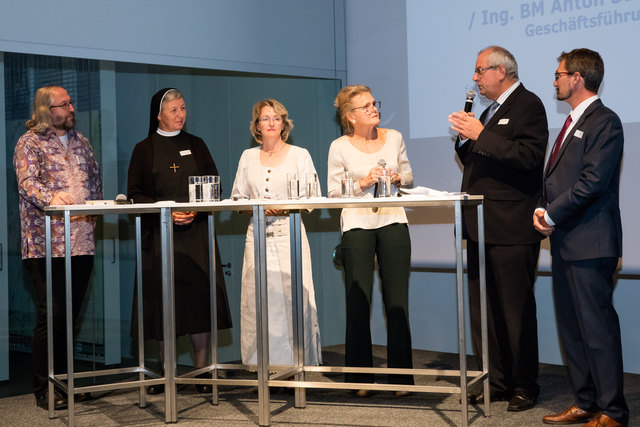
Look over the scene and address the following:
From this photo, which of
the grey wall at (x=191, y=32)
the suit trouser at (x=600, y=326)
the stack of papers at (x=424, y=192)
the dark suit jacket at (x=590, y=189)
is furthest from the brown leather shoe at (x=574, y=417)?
the grey wall at (x=191, y=32)

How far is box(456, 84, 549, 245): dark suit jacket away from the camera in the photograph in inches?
147

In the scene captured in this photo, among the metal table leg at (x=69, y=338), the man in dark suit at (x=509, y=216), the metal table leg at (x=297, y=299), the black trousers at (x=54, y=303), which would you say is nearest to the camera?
the metal table leg at (x=69, y=338)

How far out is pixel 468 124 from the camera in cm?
374

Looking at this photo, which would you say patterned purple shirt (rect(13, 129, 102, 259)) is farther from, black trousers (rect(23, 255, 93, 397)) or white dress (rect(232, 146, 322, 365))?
white dress (rect(232, 146, 322, 365))

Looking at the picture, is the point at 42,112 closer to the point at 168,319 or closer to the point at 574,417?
the point at 168,319

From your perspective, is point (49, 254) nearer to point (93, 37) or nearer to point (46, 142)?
point (46, 142)

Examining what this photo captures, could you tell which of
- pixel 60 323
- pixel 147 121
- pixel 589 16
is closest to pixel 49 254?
pixel 60 323

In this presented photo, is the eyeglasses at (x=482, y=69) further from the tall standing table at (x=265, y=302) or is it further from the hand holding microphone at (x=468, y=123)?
the tall standing table at (x=265, y=302)

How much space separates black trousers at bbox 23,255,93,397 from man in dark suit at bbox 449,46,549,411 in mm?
2099

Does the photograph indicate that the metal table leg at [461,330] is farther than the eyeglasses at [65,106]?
No

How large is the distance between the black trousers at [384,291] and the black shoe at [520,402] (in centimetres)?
60

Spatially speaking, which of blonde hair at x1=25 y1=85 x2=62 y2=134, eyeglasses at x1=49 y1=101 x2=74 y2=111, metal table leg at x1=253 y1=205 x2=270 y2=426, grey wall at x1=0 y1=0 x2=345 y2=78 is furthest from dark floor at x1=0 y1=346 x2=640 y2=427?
grey wall at x1=0 y1=0 x2=345 y2=78

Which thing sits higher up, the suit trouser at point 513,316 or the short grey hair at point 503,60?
the short grey hair at point 503,60

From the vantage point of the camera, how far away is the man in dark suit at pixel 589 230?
10.7 ft
